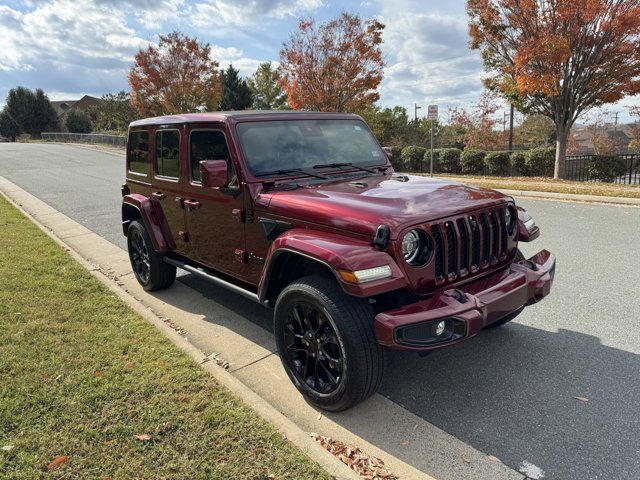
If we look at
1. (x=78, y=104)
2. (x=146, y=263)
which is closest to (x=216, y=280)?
(x=146, y=263)

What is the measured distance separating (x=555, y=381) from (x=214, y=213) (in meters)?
2.92

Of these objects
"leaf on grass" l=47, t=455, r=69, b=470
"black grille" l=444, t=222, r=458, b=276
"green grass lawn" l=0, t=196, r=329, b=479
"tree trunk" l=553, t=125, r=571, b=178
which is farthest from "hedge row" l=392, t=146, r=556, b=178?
"leaf on grass" l=47, t=455, r=69, b=470

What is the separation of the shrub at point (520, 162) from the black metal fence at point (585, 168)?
1407 mm

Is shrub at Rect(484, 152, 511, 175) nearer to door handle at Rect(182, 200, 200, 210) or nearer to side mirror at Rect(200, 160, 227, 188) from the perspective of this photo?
door handle at Rect(182, 200, 200, 210)

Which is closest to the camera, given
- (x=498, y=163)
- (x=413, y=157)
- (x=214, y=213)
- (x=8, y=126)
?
(x=214, y=213)

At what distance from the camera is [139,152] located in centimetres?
549

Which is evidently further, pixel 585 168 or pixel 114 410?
pixel 585 168

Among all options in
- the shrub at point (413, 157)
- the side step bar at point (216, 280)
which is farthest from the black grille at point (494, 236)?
the shrub at point (413, 157)

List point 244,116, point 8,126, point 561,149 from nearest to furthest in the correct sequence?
point 244,116, point 561,149, point 8,126

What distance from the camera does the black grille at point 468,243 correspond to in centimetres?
303

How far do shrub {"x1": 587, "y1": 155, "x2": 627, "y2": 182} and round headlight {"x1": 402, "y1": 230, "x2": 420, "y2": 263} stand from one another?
16.0 m

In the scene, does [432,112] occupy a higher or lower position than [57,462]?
higher

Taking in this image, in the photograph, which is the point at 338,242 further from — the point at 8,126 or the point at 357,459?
the point at 8,126

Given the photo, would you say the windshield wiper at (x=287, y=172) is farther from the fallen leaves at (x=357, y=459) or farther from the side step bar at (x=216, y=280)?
the fallen leaves at (x=357, y=459)
